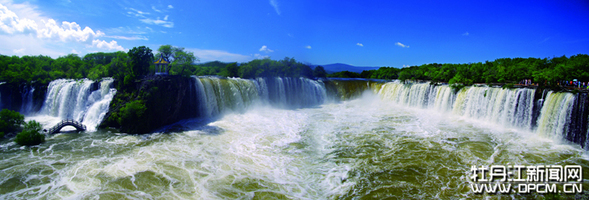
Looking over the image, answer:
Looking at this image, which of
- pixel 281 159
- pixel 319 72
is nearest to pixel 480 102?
pixel 281 159

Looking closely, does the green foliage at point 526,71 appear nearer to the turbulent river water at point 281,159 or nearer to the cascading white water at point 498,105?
the cascading white water at point 498,105

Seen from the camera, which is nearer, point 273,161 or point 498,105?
point 273,161

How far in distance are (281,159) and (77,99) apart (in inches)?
818

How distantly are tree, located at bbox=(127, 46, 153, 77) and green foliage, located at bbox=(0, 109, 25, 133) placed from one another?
7.95 meters

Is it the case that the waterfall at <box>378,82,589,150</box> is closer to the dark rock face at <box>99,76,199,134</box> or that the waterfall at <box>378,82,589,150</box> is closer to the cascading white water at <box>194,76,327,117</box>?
the cascading white water at <box>194,76,327,117</box>

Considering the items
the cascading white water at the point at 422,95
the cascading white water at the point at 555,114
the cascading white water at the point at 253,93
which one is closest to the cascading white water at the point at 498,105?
the cascading white water at the point at 555,114

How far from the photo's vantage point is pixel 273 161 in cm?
1366

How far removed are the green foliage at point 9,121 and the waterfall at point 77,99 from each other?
3708 mm

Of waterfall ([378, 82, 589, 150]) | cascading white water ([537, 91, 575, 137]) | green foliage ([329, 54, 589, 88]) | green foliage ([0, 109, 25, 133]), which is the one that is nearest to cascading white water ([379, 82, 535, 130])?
waterfall ([378, 82, 589, 150])

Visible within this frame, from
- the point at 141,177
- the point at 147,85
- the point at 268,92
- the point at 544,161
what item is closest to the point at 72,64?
the point at 147,85

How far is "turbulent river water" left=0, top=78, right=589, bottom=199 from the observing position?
10445mm

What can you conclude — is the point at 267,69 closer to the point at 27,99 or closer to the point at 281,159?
the point at 281,159

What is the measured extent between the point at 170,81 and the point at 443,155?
21.5 m

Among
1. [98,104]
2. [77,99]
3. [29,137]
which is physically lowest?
[29,137]
